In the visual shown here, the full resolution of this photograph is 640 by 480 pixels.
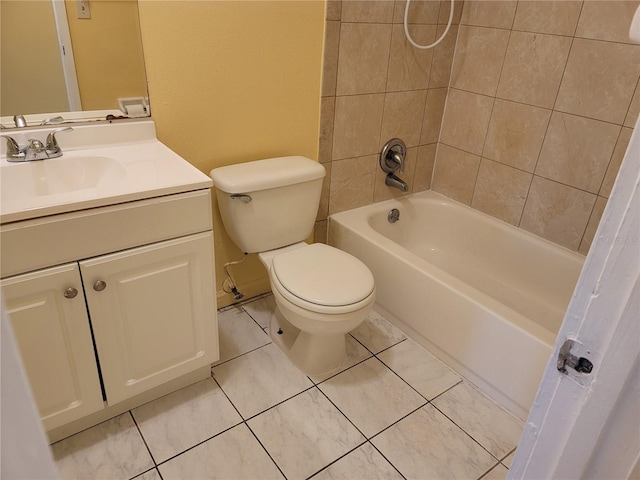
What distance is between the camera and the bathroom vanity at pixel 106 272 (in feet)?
3.82

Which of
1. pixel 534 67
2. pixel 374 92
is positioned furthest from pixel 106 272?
pixel 534 67

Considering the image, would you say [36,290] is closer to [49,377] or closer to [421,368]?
[49,377]

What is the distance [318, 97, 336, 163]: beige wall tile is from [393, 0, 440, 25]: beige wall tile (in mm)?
445

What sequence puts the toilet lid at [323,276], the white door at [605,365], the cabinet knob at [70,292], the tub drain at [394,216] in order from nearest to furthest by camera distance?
the white door at [605,365]
the cabinet knob at [70,292]
the toilet lid at [323,276]
the tub drain at [394,216]

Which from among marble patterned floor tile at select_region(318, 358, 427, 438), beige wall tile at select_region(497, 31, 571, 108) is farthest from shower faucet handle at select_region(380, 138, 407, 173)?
marble patterned floor tile at select_region(318, 358, 427, 438)

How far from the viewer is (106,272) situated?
1275 mm

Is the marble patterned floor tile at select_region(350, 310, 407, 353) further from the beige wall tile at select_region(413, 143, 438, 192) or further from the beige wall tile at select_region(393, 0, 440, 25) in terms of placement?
the beige wall tile at select_region(393, 0, 440, 25)

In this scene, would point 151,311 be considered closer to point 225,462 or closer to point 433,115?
→ point 225,462

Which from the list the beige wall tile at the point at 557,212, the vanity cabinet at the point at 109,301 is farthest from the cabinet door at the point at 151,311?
Result: the beige wall tile at the point at 557,212

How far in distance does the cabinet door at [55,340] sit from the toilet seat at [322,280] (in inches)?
25.4

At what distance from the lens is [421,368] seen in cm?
184

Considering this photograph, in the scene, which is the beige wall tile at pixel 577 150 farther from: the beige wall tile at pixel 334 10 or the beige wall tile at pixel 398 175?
the beige wall tile at pixel 334 10

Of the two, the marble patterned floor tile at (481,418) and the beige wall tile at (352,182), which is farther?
the beige wall tile at (352,182)

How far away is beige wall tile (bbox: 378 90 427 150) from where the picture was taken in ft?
7.09
